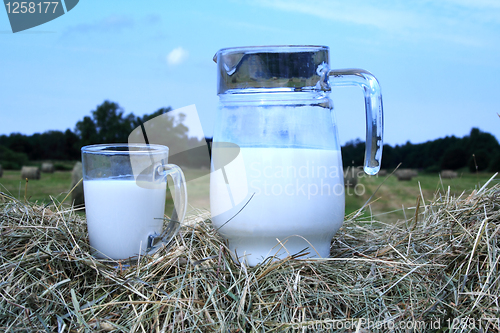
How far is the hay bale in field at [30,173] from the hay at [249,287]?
15.4 ft

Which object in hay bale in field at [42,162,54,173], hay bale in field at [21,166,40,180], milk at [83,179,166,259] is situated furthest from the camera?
hay bale in field at [42,162,54,173]

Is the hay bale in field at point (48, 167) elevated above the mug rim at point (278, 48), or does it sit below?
below

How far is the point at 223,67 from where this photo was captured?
1.09 metres

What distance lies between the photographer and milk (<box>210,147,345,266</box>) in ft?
3.34

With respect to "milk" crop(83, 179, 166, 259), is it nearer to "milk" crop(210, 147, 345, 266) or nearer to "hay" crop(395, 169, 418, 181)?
"milk" crop(210, 147, 345, 266)

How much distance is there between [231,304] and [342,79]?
648 mm

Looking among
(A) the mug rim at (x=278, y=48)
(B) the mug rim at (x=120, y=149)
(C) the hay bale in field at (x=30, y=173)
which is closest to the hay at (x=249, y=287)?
(B) the mug rim at (x=120, y=149)

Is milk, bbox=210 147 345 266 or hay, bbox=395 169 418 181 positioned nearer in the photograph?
milk, bbox=210 147 345 266

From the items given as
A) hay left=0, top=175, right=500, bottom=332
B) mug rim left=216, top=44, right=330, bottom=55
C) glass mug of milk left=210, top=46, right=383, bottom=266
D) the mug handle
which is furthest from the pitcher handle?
the mug handle

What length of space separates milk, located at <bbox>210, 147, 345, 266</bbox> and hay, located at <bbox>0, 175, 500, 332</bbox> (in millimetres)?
57

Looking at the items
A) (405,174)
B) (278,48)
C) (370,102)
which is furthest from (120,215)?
(405,174)

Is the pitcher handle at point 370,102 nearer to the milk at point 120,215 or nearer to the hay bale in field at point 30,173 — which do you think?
the milk at point 120,215

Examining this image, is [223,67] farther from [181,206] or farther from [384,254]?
[384,254]

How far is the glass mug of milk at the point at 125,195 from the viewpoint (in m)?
1.10
